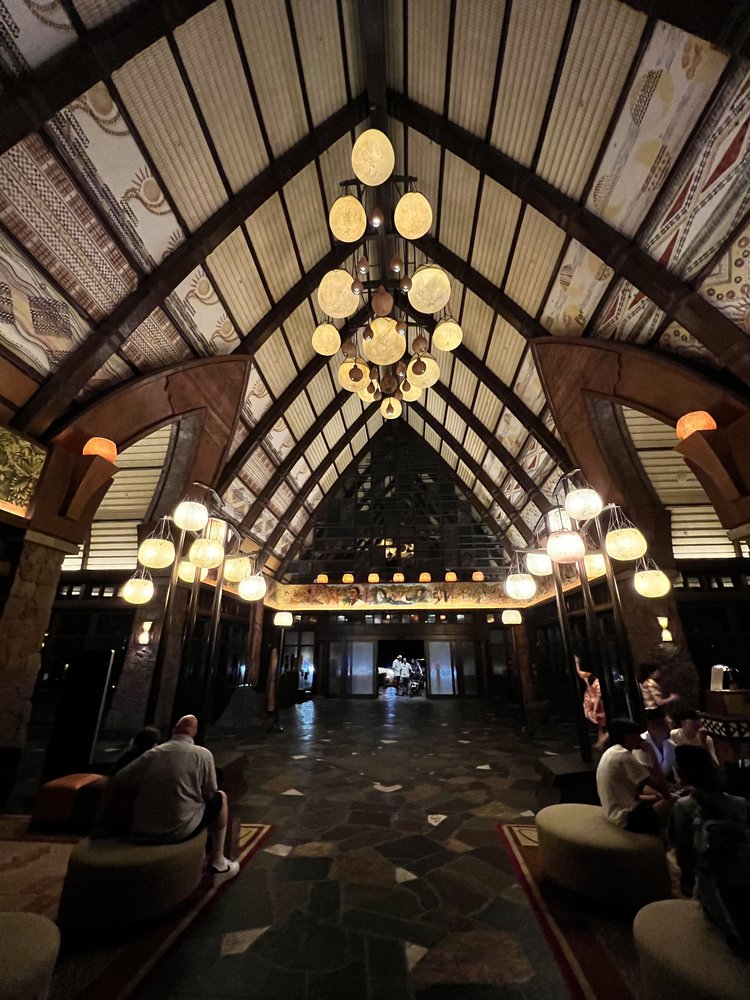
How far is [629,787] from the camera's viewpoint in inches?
114

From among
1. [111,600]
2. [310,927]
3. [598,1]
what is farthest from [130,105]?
[111,600]

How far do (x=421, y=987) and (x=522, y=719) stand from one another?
10.2 metres

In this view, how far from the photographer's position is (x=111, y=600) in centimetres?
930

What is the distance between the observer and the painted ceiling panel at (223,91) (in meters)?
4.62

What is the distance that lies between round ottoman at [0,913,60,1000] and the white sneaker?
168 centimetres

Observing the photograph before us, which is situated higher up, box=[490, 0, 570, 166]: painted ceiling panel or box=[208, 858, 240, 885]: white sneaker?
box=[490, 0, 570, 166]: painted ceiling panel

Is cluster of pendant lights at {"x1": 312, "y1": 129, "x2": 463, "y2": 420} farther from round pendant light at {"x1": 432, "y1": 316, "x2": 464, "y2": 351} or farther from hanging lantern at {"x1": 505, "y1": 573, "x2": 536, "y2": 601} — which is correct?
hanging lantern at {"x1": 505, "y1": 573, "x2": 536, "y2": 601}

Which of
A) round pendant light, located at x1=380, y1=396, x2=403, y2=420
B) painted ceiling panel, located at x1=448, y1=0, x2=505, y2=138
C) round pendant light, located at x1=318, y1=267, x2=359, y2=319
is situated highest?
painted ceiling panel, located at x1=448, y1=0, x2=505, y2=138

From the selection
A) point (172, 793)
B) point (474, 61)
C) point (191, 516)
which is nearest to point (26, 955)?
point (172, 793)

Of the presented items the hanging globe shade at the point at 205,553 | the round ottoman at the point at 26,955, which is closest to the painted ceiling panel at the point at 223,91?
the hanging globe shade at the point at 205,553

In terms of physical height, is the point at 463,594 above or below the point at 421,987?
above

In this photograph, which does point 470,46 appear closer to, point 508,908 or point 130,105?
point 130,105

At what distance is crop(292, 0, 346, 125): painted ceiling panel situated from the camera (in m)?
5.16

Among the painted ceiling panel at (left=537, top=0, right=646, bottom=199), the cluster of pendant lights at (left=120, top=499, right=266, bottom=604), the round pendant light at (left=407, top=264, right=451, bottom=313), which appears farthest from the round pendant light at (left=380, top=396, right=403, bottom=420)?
the painted ceiling panel at (left=537, top=0, right=646, bottom=199)
